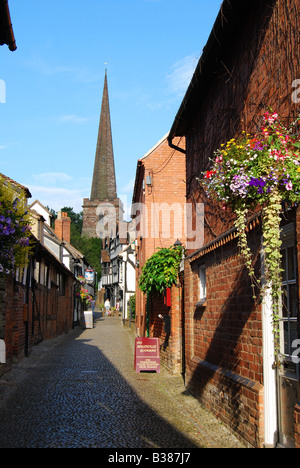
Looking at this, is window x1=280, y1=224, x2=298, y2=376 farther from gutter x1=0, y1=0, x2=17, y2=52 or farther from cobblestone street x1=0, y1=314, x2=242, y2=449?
gutter x1=0, y1=0, x2=17, y2=52

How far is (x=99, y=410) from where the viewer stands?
8.36 metres

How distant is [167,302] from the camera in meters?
13.5

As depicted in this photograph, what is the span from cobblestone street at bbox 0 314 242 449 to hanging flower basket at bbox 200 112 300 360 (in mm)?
2630

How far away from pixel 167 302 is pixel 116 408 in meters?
5.21

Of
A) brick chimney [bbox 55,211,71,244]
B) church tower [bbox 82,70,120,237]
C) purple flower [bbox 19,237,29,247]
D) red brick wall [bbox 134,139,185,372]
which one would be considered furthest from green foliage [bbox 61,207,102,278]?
purple flower [bbox 19,237,29,247]

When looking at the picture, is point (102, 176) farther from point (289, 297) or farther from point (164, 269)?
point (289, 297)

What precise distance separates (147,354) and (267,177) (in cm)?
936

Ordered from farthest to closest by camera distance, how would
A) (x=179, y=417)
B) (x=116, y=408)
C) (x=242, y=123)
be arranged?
(x=116, y=408)
(x=179, y=417)
(x=242, y=123)

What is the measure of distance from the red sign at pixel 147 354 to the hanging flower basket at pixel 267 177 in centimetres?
820

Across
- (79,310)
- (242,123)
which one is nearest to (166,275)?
(242,123)

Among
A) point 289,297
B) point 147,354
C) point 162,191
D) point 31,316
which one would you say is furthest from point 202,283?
point 162,191

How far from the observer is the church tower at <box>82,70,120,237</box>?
93.1 m

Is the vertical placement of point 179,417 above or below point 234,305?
below
